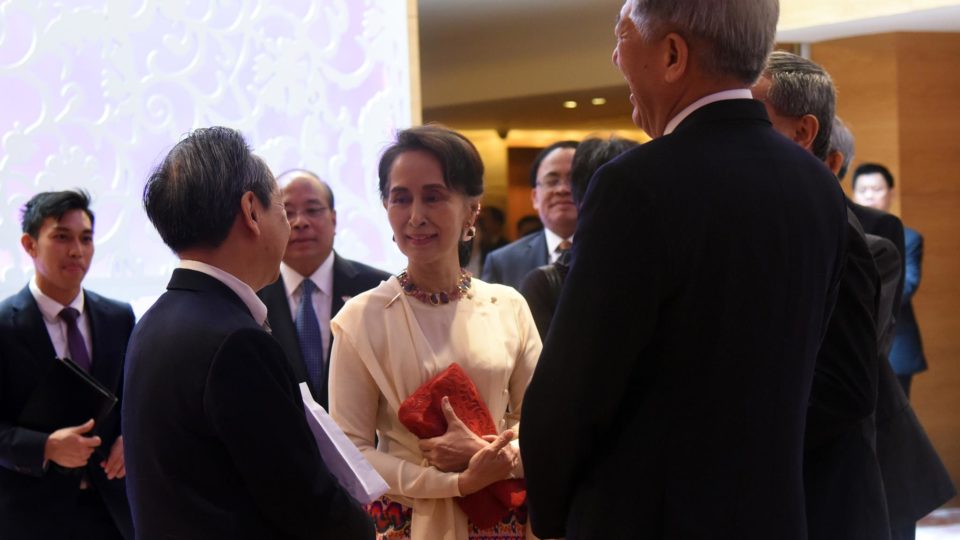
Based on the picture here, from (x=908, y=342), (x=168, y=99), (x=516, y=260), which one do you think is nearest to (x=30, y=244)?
(x=168, y=99)

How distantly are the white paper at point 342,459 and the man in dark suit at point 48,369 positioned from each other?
80.3 inches

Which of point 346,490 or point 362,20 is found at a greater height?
point 362,20

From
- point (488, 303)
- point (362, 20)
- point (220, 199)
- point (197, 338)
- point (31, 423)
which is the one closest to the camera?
Result: point (197, 338)

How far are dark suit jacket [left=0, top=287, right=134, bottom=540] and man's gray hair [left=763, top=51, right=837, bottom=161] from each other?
8.62 ft

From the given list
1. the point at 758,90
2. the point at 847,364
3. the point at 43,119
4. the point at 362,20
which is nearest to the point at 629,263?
the point at 847,364

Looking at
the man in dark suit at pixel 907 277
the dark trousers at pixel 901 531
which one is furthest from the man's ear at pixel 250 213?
the man in dark suit at pixel 907 277

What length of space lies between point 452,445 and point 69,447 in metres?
1.90

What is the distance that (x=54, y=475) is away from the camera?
12.5 ft

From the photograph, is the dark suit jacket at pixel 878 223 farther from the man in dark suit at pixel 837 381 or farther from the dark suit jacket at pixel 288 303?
the dark suit jacket at pixel 288 303

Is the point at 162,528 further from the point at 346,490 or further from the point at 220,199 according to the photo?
the point at 220,199

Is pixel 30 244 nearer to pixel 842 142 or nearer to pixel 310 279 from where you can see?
pixel 310 279

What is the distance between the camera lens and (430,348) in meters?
2.44

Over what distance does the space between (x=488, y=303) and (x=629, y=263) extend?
1075 mm

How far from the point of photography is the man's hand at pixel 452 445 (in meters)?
2.34
